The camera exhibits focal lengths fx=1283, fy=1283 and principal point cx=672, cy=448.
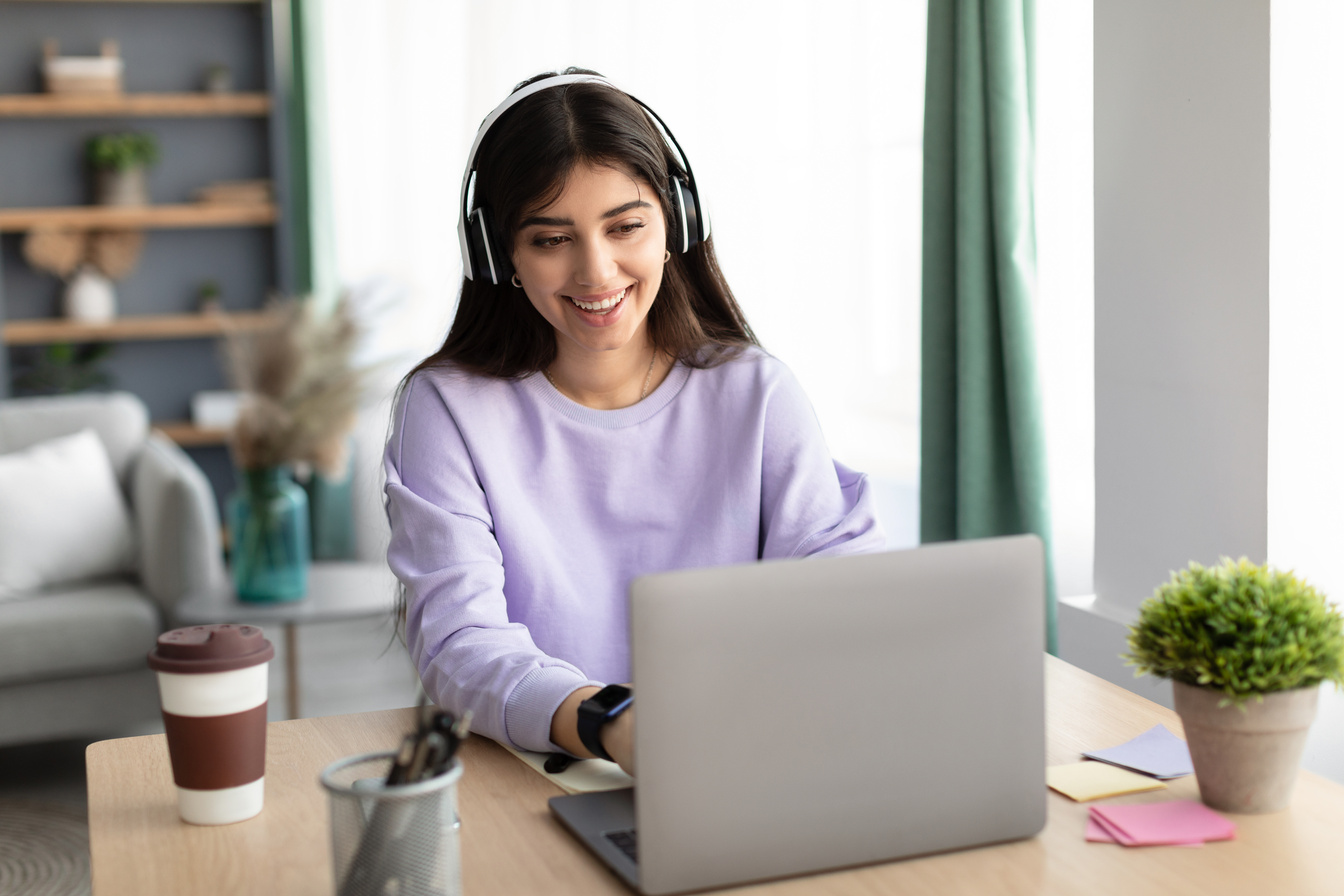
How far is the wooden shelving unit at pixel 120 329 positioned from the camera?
4.57m

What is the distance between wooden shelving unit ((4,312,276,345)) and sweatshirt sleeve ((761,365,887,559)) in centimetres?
344

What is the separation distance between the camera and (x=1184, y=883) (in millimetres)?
787

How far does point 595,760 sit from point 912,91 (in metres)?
1.59

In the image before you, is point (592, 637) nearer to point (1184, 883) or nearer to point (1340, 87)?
point (1184, 883)

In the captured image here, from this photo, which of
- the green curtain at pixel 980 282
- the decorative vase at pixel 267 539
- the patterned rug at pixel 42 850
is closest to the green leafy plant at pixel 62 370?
the decorative vase at pixel 267 539

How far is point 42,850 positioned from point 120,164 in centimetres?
295

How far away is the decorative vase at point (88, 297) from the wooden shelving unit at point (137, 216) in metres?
0.18

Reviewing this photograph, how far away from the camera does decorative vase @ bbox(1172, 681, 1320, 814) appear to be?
866 mm

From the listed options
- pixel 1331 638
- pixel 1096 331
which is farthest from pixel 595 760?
pixel 1096 331

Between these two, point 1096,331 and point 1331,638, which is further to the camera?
point 1096,331

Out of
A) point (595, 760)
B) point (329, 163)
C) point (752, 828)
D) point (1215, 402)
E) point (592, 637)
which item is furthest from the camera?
point (329, 163)

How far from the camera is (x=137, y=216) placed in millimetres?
4645

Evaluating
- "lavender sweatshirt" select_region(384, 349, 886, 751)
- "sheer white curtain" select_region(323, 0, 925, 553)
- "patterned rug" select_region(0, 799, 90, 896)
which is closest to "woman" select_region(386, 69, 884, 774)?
"lavender sweatshirt" select_region(384, 349, 886, 751)

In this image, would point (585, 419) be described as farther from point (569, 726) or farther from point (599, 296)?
point (569, 726)
